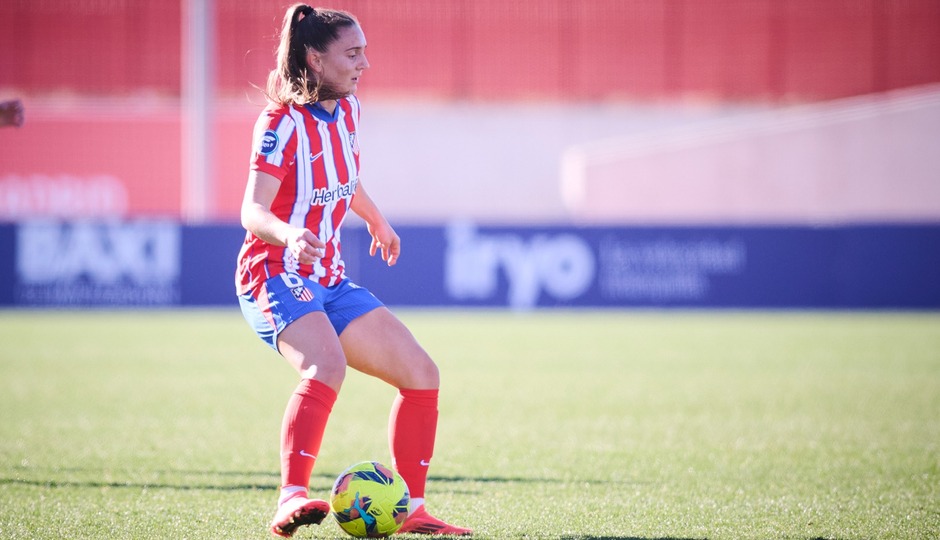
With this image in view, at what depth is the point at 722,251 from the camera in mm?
18312

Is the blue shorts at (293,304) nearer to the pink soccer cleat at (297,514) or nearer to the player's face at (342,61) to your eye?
the pink soccer cleat at (297,514)

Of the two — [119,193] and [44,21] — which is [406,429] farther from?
[44,21]

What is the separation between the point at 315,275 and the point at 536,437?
2.99 metres

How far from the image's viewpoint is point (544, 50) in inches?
1168

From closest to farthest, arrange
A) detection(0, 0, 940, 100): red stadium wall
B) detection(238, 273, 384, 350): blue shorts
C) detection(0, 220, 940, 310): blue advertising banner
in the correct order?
detection(238, 273, 384, 350): blue shorts, detection(0, 220, 940, 310): blue advertising banner, detection(0, 0, 940, 100): red stadium wall

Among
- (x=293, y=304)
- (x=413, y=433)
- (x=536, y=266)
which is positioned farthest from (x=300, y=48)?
(x=536, y=266)

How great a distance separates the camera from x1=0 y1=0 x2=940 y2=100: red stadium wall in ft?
96.7

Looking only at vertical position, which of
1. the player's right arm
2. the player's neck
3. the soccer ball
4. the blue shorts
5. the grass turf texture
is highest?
the player's neck

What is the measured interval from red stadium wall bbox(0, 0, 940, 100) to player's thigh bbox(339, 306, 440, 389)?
85.1 ft

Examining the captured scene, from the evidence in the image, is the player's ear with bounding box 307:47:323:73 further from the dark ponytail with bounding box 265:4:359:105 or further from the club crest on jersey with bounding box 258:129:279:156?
the club crest on jersey with bounding box 258:129:279:156

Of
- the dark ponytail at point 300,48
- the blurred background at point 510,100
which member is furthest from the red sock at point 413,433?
the blurred background at point 510,100

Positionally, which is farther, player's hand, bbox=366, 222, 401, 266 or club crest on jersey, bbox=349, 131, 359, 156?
player's hand, bbox=366, 222, 401, 266

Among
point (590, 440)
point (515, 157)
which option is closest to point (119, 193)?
point (515, 157)

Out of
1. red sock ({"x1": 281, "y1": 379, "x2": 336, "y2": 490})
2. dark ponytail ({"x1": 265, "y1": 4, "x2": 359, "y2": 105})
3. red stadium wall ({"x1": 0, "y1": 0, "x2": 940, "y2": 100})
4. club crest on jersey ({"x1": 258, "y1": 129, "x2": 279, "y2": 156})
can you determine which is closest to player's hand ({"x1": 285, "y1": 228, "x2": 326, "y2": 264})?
club crest on jersey ({"x1": 258, "y1": 129, "x2": 279, "y2": 156})
